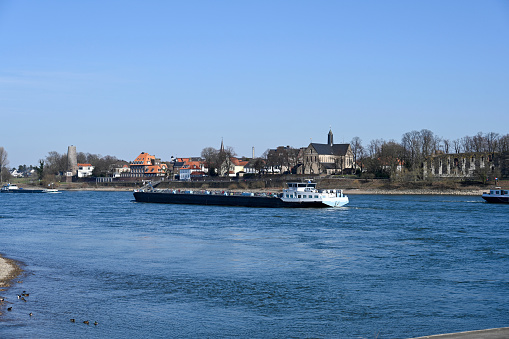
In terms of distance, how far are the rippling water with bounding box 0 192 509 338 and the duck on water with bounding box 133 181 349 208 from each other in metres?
23.0

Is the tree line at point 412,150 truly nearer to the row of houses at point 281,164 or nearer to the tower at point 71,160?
the row of houses at point 281,164

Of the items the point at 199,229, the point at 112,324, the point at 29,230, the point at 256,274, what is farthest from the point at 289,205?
the point at 112,324

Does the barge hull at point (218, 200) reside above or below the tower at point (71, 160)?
below

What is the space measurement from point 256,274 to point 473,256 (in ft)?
42.5

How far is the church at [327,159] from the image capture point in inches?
6122

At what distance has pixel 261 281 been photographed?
25.6m

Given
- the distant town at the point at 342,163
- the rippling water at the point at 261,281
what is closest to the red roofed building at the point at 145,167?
the distant town at the point at 342,163

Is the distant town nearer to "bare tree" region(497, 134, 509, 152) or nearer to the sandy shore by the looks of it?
"bare tree" region(497, 134, 509, 152)

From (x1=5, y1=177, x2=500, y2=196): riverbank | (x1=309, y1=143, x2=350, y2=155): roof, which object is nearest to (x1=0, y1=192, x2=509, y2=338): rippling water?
(x1=5, y1=177, x2=500, y2=196): riverbank

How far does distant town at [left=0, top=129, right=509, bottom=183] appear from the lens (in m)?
117

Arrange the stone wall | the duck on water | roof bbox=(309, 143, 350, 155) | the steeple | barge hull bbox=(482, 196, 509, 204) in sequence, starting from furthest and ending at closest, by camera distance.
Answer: the steeple → roof bbox=(309, 143, 350, 155) → the stone wall → barge hull bbox=(482, 196, 509, 204) → the duck on water

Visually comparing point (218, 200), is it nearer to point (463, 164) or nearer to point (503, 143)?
point (463, 164)

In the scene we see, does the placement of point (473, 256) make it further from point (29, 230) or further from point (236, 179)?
point (236, 179)

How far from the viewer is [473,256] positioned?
3177cm
